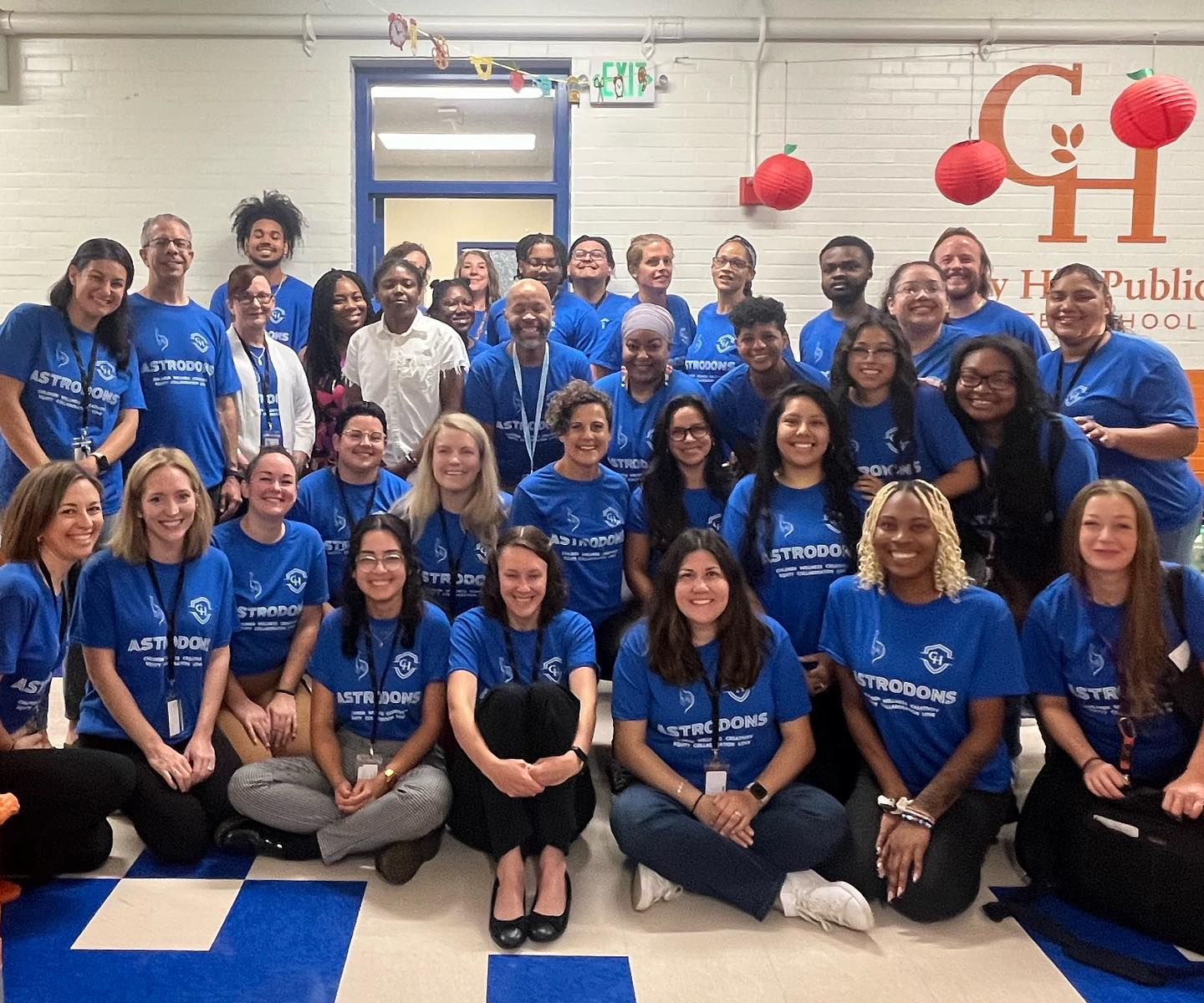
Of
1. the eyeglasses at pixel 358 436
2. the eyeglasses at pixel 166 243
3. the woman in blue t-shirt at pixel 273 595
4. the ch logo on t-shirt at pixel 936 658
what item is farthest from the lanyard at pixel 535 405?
the ch logo on t-shirt at pixel 936 658

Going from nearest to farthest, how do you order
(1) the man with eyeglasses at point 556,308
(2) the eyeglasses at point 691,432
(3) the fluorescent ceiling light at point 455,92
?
(2) the eyeglasses at point 691,432
(1) the man with eyeglasses at point 556,308
(3) the fluorescent ceiling light at point 455,92

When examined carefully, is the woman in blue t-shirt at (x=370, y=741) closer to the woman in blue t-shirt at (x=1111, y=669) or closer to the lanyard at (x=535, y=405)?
the lanyard at (x=535, y=405)

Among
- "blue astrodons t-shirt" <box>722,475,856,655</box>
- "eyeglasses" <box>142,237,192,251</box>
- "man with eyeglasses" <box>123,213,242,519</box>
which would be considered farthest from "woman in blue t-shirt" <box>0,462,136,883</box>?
"blue astrodons t-shirt" <box>722,475,856,655</box>

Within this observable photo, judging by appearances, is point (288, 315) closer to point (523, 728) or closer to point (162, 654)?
point (162, 654)

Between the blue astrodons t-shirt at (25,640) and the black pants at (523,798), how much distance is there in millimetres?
1142

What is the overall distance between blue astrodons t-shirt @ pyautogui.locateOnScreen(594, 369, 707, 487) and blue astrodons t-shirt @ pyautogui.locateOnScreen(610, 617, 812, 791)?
3.57 feet

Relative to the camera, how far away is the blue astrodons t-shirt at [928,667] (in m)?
2.68

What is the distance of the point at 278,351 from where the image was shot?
13.5ft

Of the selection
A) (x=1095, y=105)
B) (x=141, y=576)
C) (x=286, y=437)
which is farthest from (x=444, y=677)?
(x=1095, y=105)

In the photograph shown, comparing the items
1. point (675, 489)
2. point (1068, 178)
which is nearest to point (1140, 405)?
point (675, 489)

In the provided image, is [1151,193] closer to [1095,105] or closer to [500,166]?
[1095,105]

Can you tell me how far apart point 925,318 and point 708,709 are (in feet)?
6.34

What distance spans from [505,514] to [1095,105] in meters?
4.71

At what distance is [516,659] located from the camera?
291 cm
